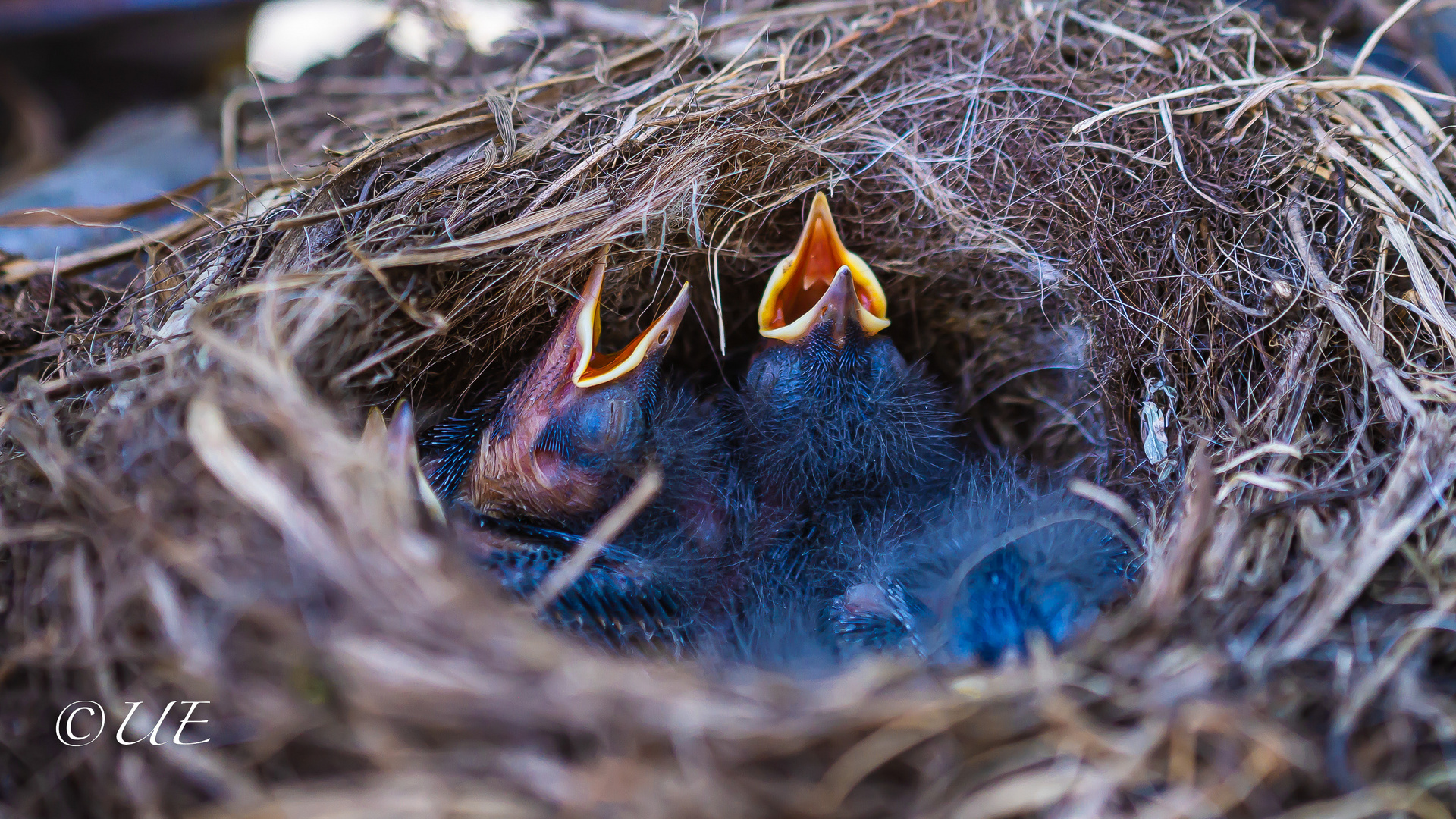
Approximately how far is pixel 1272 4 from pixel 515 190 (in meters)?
1.15

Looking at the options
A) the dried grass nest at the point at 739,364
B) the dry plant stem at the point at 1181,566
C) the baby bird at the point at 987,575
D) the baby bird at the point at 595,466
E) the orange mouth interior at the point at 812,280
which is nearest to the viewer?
the dried grass nest at the point at 739,364

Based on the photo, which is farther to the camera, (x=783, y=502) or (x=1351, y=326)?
(x=783, y=502)

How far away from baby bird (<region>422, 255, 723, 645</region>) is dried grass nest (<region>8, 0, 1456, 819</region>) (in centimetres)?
10

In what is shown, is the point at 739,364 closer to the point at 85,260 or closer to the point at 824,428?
the point at 824,428

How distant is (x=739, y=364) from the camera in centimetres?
136

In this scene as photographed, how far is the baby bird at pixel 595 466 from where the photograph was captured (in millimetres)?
991

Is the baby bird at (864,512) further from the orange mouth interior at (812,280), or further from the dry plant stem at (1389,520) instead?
the dry plant stem at (1389,520)

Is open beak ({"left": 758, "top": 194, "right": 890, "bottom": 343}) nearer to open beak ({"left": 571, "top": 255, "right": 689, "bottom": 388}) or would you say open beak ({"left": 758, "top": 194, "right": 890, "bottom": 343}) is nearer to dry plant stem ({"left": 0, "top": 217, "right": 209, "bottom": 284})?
open beak ({"left": 571, "top": 255, "right": 689, "bottom": 388})

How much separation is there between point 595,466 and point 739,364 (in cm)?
39

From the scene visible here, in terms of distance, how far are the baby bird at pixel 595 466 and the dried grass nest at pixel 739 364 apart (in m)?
0.10

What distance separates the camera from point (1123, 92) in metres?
1.08

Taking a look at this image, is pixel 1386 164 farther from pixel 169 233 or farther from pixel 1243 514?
pixel 169 233

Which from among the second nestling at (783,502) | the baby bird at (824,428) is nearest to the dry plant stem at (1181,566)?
the second nestling at (783,502)

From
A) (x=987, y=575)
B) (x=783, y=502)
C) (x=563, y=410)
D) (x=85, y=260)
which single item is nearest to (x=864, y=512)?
(x=783, y=502)
